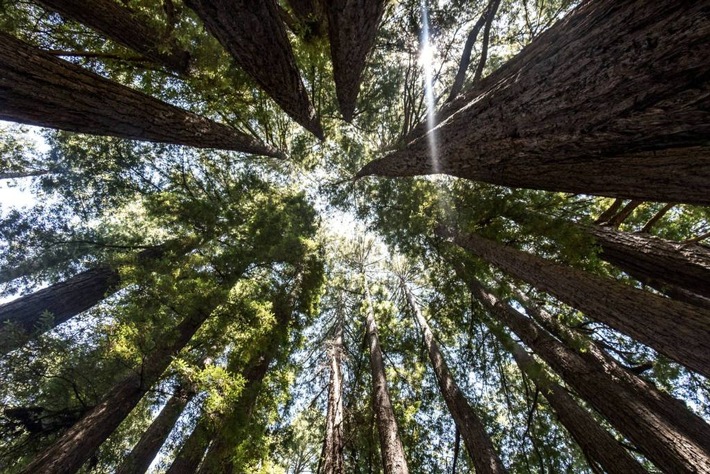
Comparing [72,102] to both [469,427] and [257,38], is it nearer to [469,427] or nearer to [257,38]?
[257,38]

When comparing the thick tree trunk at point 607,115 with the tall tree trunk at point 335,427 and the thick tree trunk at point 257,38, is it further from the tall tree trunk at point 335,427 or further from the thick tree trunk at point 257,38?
A: the tall tree trunk at point 335,427

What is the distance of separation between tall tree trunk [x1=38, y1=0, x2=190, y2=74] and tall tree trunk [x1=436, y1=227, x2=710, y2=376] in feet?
22.9

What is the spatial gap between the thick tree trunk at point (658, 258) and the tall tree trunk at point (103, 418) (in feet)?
25.3

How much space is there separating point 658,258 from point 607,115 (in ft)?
15.8

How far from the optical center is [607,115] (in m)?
2.18

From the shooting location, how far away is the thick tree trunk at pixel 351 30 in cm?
409

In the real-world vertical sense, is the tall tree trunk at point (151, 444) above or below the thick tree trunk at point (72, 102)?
below

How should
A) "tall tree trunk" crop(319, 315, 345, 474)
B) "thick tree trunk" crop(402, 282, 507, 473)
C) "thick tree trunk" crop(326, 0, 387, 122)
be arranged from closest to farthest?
1. "thick tree trunk" crop(326, 0, 387, 122)
2. "tall tree trunk" crop(319, 315, 345, 474)
3. "thick tree trunk" crop(402, 282, 507, 473)

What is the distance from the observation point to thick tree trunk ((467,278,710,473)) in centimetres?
385

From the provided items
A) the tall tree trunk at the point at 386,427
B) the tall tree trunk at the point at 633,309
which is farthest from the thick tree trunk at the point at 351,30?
the tall tree trunk at the point at 386,427

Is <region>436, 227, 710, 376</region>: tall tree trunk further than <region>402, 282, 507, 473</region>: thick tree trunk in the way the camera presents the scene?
No

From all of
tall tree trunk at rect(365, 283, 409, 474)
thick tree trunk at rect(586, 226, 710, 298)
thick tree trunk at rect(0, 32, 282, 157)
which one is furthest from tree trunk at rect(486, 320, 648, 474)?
thick tree trunk at rect(0, 32, 282, 157)

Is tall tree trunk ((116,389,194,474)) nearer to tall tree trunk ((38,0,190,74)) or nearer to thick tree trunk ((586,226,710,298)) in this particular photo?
tall tree trunk ((38,0,190,74))

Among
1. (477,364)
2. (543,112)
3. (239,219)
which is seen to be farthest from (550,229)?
(239,219)
